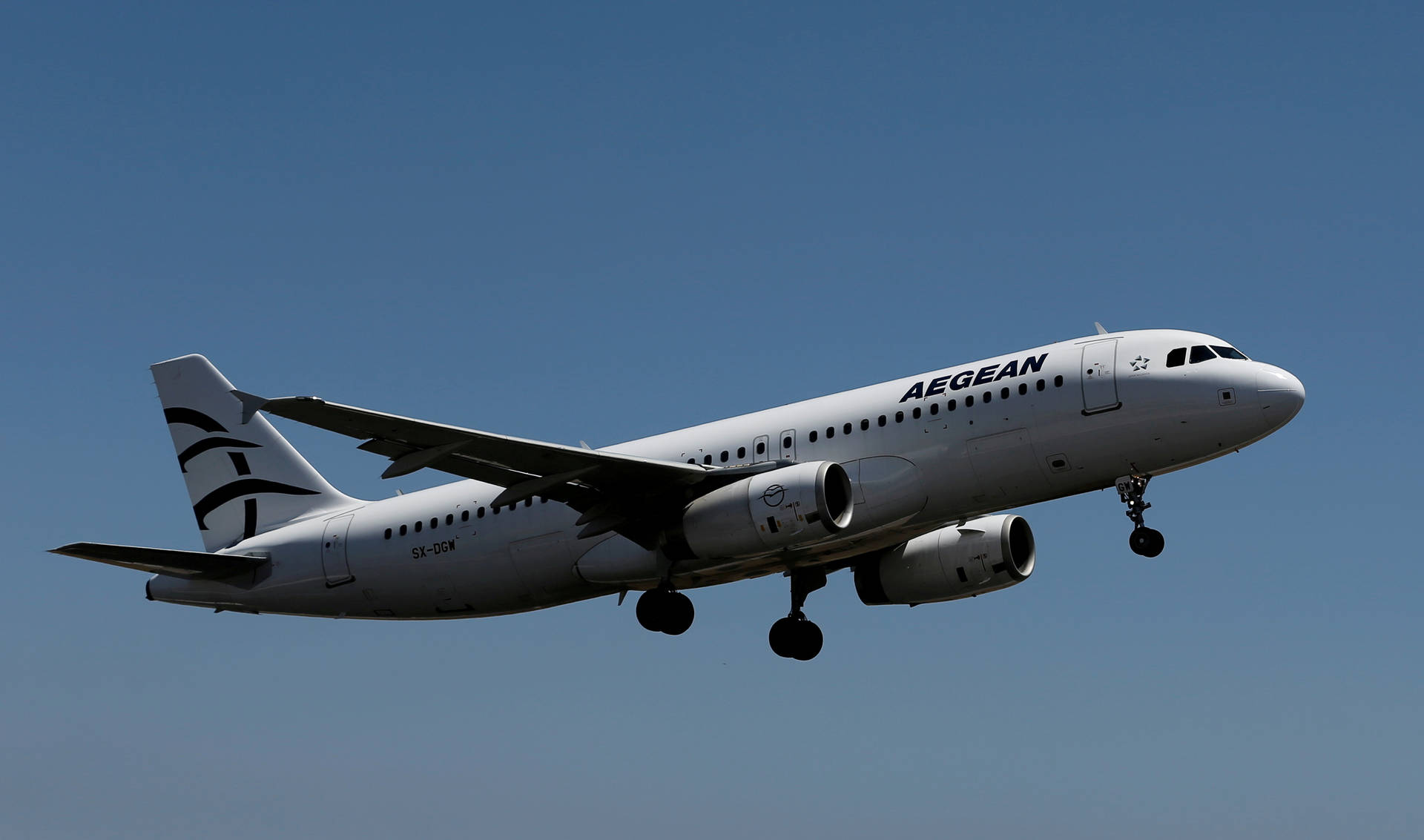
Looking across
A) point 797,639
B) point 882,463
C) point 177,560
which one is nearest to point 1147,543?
point 882,463

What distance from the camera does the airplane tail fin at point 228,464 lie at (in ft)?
131

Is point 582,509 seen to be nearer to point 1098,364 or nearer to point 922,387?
point 922,387

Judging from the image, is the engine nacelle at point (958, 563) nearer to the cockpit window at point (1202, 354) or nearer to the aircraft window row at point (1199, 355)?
the aircraft window row at point (1199, 355)

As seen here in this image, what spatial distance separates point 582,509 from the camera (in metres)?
32.6

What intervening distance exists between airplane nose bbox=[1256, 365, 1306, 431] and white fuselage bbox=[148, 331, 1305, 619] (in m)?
0.03

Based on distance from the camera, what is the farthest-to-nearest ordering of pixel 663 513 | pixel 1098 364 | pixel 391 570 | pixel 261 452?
pixel 261 452
pixel 391 570
pixel 663 513
pixel 1098 364

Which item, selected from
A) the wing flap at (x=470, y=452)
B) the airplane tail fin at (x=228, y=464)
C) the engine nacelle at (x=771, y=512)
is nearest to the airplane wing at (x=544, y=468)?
the wing flap at (x=470, y=452)

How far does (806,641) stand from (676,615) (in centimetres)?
483

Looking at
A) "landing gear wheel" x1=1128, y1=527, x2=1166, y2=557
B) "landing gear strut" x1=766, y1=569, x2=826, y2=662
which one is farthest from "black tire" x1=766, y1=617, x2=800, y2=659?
"landing gear wheel" x1=1128, y1=527, x2=1166, y2=557

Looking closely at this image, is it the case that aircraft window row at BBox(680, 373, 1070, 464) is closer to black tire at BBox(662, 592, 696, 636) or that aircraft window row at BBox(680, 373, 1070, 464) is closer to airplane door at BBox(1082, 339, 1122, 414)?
airplane door at BBox(1082, 339, 1122, 414)

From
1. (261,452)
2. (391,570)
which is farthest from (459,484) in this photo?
(261,452)

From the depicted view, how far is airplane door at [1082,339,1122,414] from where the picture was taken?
96.2ft

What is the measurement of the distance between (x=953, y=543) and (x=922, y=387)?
20.8 feet

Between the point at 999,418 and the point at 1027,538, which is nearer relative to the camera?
the point at 999,418
